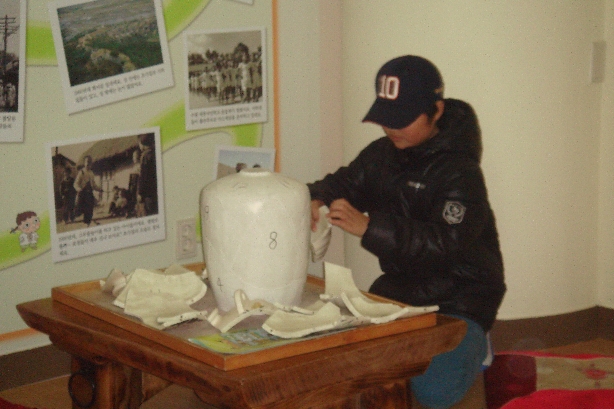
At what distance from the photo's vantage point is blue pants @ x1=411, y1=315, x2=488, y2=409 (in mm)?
1540

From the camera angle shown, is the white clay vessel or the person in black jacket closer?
the white clay vessel

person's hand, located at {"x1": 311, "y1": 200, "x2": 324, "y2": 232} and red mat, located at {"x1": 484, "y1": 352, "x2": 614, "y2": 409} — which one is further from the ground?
person's hand, located at {"x1": 311, "y1": 200, "x2": 324, "y2": 232}

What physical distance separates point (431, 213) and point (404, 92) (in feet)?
0.82

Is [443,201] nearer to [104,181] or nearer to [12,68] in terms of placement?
[104,181]

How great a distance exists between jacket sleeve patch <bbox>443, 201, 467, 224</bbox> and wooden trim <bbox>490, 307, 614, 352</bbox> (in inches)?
37.1

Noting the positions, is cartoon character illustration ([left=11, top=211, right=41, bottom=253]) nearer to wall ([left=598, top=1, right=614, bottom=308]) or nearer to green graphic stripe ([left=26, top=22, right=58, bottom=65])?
green graphic stripe ([left=26, top=22, right=58, bottom=65])

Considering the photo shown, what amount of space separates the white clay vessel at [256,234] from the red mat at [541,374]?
0.73 m

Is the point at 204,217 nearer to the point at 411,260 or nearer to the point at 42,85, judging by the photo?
the point at 411,260

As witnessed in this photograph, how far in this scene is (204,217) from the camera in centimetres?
119

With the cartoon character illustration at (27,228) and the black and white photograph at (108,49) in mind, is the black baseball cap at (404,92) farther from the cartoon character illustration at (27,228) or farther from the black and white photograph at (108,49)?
the cartoon character illustration at (27,228)

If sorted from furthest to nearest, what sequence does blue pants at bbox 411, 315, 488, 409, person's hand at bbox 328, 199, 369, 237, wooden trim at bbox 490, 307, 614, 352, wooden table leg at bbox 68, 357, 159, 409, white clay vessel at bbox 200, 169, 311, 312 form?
wooden trim at bbox 490, 307, 614, 352 → blue pants at bbox 411, 315, 488, 409 → person's hand at bbox 328, 199, 369, 237 → wooden table leg at bbox 68, 357, 159, 409 → white clay vessel at bbox 200, 169, 311, 312

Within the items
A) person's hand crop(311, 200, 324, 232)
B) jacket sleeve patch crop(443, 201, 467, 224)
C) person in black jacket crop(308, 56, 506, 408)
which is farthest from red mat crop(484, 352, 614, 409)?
person's hand crop(311, 200, 324, 232)

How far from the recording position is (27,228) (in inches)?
74.3

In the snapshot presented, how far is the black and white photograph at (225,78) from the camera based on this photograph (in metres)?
2.13
